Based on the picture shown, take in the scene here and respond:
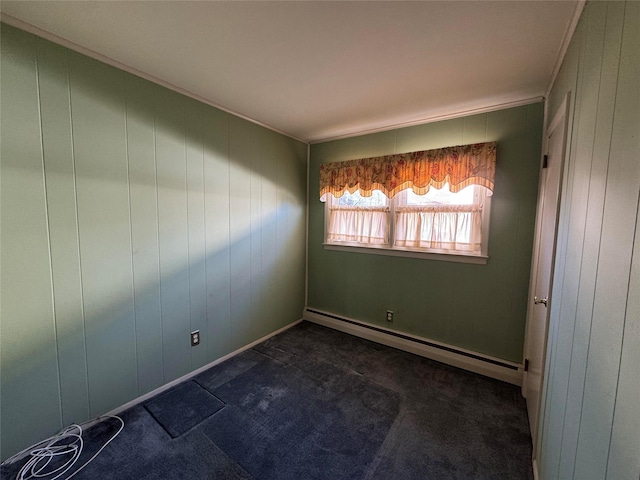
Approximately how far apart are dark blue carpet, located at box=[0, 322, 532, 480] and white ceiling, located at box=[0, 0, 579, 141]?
2.44 meters

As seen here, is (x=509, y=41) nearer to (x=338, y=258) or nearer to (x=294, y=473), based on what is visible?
(x=338, y=258)

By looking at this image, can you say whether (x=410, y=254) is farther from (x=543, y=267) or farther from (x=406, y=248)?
(x=543, y=267)

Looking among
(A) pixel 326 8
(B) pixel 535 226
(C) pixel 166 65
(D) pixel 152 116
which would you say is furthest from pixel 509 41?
(D) pixel 152 116

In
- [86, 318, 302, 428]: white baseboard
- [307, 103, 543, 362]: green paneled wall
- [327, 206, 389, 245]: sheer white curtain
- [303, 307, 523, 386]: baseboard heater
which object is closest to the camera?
[86, 318, 302, 428]: white baseboard

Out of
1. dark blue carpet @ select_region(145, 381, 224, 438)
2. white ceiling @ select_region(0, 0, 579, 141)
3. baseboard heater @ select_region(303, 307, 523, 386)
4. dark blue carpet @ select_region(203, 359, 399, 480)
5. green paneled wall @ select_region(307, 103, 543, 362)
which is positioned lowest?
dark blue carpet @ select_region(145, 381, 224, 438)

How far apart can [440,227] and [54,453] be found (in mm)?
3285

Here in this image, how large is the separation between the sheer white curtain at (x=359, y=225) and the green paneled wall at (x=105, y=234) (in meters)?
1.10

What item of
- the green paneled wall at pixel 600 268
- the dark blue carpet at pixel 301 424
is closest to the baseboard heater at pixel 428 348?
the dark blue carpet at pixel 301 424

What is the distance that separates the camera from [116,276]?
71.2 inches

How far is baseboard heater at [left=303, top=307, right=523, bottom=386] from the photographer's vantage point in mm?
2299

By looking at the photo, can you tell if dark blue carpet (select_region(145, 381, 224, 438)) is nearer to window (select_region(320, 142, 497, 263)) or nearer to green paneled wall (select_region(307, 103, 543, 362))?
green paneled wall (select_region(307, 103, 543, 362))

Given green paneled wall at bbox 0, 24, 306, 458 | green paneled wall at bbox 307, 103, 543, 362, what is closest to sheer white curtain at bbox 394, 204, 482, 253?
green paneled wall at bbox 307, 103, 543, 362

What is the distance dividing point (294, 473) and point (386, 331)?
177cm

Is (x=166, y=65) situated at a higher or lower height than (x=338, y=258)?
higher
